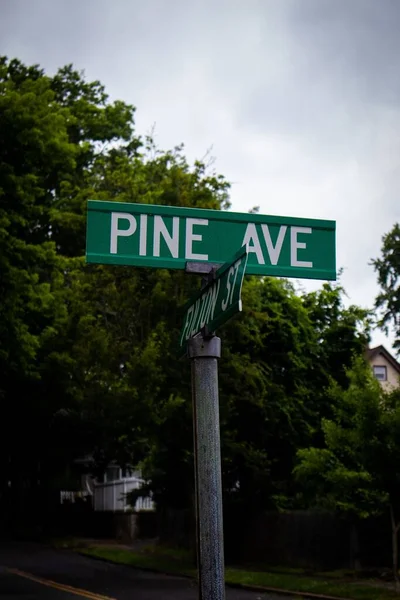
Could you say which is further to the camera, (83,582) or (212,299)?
(83,582)

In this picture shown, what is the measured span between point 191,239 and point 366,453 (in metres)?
15.4

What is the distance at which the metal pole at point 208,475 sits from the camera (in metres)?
4.21

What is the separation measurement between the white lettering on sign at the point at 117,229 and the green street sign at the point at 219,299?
48cm

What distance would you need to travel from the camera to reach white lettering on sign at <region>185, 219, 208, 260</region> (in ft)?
15.7

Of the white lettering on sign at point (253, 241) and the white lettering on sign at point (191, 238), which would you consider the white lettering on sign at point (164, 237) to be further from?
the white lettering on sign at point (253, 241)

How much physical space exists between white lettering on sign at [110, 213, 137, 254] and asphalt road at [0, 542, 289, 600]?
15749 millimetres

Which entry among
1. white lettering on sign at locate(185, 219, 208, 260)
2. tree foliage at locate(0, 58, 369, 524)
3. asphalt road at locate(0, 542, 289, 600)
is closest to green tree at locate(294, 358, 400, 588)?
asphalt road at locate(0, 542, 289, 600)

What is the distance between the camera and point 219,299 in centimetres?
445

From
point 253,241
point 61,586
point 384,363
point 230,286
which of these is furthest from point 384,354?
point 230,286

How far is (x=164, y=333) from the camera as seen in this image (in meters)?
26.2

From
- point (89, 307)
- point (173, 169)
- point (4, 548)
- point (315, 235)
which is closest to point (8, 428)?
point (4, 548)

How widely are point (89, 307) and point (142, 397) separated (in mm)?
3420

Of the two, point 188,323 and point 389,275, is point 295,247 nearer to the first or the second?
point 188,323

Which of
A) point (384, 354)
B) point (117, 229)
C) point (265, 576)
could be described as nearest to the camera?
point (117, 229)
